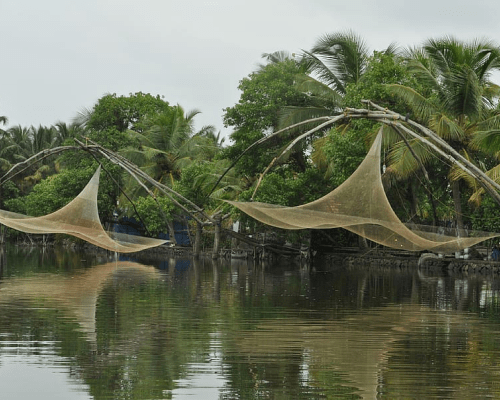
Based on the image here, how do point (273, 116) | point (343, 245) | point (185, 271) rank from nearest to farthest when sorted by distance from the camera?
1. point (185, 271)
2. point (273, 116)
3. point (343, 245)

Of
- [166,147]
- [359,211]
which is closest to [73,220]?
[359,211]

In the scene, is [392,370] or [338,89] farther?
[338,89]

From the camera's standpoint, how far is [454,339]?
8.70 m

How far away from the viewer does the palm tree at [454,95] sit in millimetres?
17875

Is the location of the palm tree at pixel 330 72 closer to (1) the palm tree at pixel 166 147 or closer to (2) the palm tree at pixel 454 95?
(2) the palm tree at pixel 454 95

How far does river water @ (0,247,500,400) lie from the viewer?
6.01 meters

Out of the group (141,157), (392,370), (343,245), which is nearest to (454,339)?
(392,370)

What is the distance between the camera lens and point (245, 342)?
26.7 ft

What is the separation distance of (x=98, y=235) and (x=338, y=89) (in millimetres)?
10254

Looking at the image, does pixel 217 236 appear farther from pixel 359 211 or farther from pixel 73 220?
pixel 359 211

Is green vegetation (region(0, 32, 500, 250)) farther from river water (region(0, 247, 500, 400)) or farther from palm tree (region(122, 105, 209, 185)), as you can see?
river water (region(0, 247, 500, 400))

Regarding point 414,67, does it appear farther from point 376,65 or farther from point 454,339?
point 454,339

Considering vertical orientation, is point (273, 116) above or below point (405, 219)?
above

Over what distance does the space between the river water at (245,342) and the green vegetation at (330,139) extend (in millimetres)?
2739
